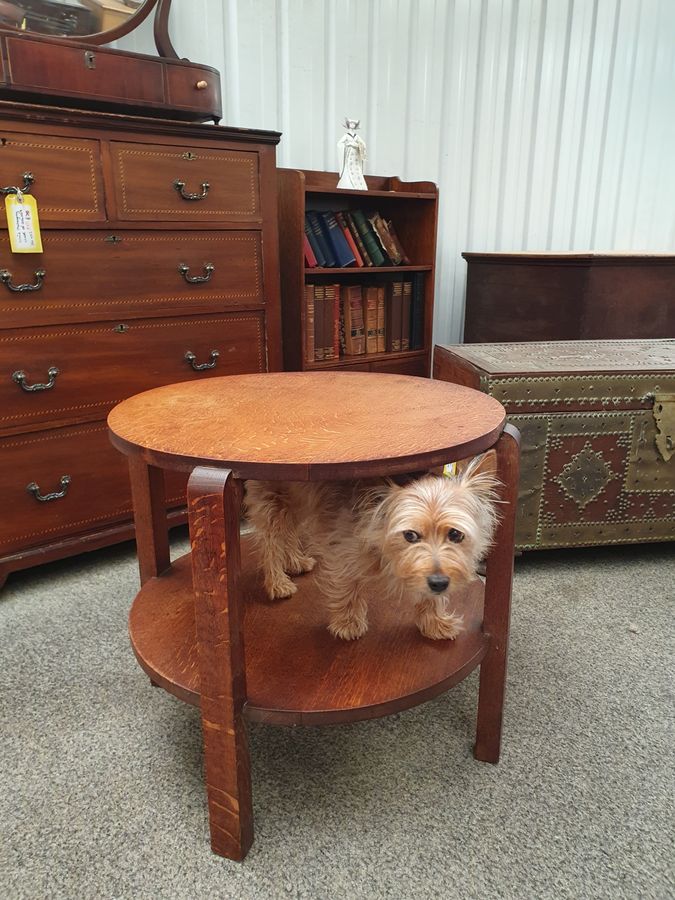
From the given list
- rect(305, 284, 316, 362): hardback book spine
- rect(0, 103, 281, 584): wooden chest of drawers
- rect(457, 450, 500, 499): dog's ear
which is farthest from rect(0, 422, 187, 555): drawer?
rect(457, 450, 500, 499): dog's ear

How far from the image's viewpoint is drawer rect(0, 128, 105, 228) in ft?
5.34

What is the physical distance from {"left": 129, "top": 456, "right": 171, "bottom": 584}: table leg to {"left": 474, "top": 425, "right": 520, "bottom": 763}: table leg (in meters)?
0.72

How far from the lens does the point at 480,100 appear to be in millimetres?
2996

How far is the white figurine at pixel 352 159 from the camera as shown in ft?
8.25

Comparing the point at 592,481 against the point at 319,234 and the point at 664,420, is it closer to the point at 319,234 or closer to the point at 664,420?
the point at 664,420

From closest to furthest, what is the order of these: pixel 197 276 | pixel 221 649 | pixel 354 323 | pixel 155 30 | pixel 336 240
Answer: pixel 221 649 < pixel 197 276 < pixel 155 30 < pixel 336 240 < pixel 354 323

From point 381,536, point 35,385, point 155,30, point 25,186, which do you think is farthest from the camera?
point 155,30

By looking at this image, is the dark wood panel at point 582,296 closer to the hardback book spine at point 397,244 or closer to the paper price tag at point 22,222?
the hardback book spine at point 397,244

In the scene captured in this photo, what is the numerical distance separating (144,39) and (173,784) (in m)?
2.45

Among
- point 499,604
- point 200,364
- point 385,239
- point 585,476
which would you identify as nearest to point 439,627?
point 499,604

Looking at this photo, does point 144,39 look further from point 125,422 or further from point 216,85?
point 125,422

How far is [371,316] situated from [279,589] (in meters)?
1.60

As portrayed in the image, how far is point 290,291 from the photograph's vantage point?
244 cm

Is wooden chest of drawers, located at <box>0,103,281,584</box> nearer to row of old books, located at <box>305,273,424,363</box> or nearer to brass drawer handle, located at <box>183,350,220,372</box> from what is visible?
brass drawer handle, located at <box>183,350,220,372</box>
